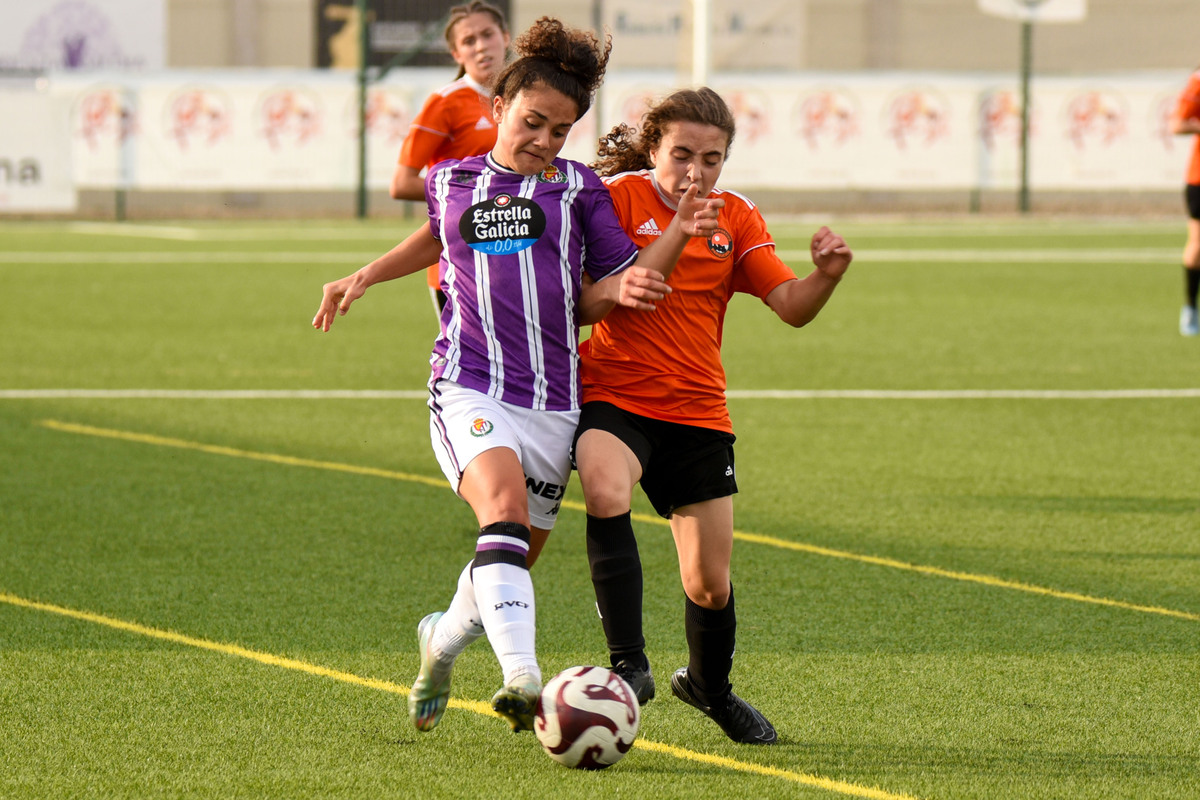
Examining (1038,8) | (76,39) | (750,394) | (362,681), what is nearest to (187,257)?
(750,394)

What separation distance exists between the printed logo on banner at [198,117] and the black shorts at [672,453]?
69.5 ft

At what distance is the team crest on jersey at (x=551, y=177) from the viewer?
410 centimetres

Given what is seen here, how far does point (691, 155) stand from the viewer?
13.5 ft

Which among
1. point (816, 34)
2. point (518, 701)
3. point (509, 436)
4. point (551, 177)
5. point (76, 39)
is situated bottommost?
point (518, 701)

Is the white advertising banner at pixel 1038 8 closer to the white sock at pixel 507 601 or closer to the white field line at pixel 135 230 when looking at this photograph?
the white field line at pixel 135 230

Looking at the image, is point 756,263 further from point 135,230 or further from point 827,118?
point 827,118

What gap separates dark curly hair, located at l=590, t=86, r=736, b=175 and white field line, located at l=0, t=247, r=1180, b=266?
45.4 feet

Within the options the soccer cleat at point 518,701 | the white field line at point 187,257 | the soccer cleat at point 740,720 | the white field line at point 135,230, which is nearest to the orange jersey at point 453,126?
the soccer cleat at point 740,720

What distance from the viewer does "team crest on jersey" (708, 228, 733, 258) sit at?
4254mm

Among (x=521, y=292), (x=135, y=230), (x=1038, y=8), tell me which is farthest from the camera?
(x=1038, y=8)

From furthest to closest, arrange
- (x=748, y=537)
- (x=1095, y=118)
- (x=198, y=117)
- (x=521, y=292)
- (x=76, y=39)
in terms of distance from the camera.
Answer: (x=76, y=39), (x=1095, y=118), (x=198, y=117), (x=748, y=537), (x=521, y=292)

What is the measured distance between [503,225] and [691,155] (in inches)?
20.6

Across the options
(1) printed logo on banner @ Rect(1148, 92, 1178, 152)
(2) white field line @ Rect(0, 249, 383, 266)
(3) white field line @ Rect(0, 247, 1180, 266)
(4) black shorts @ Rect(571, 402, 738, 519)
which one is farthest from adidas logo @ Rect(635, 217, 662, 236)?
(1) printed logo on banner @ Rect(1148, 92, 1178, 152)

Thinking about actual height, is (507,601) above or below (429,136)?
below
